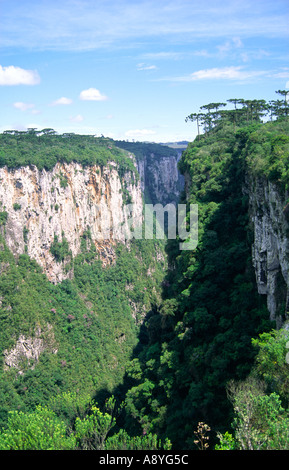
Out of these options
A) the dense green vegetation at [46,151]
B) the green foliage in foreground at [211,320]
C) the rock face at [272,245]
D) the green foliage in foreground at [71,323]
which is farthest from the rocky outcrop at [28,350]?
the rock face at [272,245]

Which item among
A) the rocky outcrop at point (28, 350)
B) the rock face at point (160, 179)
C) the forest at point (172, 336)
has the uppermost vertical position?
the rock face at point (160, 179)

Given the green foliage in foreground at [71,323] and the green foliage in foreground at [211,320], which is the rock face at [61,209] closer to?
the green foliage in foreground at [71,323]

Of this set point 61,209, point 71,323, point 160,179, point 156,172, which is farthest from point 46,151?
point 160,179

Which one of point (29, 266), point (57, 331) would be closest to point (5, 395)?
point (57, 331)

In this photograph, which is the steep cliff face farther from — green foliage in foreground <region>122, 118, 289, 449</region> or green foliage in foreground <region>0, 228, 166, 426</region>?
green foliage in foreground <region>122, 118, 289, 449</region>
